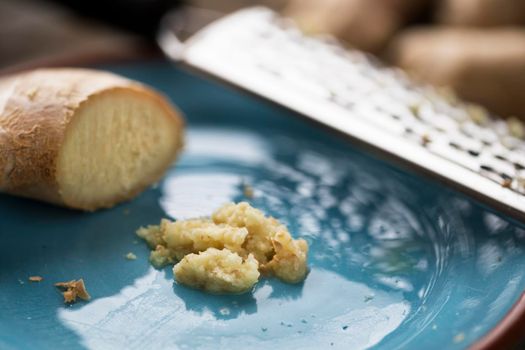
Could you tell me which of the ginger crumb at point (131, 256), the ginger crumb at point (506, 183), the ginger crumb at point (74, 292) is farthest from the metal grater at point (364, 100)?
the ginger crumb at point (74, 292)

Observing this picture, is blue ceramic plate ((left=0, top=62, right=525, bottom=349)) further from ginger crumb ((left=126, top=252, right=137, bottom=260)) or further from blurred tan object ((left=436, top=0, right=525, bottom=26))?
blurred tan object ((left=436, top=0, right=525, bottom=26))

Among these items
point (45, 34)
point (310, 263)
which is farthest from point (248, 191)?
point (45, 34)

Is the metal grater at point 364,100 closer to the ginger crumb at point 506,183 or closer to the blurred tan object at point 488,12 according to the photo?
the ginger crumb at point 506,183

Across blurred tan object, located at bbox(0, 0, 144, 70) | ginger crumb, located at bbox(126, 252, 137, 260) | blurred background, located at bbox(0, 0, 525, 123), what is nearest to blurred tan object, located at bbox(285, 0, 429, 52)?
blurred background, located at bbox(0, 0, 525, 123)

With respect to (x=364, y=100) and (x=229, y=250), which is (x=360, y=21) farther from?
(x=229, y=250)

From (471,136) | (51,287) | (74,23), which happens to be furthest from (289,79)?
(74,23)
